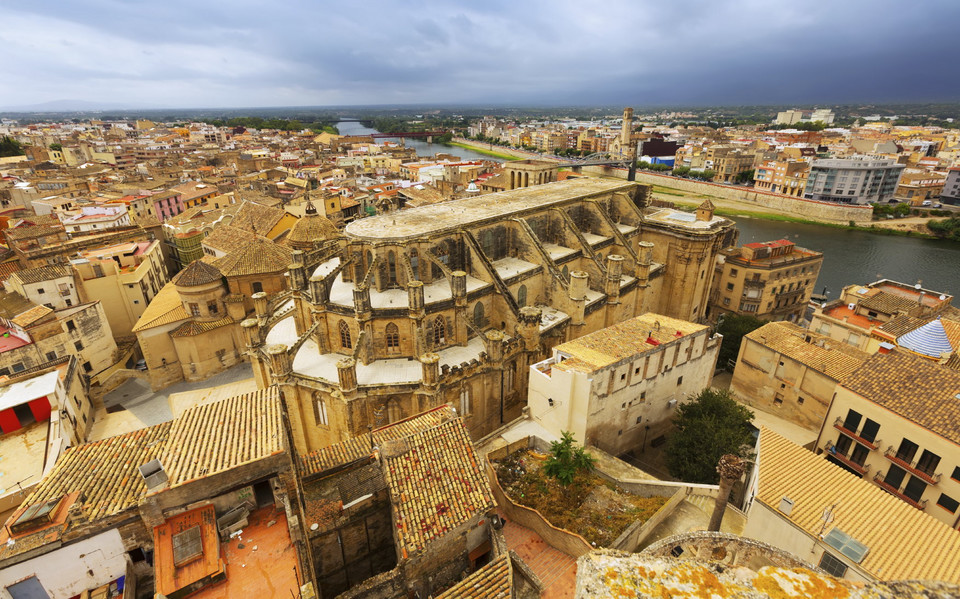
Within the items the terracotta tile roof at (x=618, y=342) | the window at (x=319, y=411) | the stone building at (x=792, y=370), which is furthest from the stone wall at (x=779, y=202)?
the window at (x=319, y=411)

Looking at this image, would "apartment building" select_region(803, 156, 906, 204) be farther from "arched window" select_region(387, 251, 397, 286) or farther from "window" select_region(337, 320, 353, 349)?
"window" select_region(337, 320, 353, 349)

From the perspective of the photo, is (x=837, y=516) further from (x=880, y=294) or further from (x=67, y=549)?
(x=880, y=294)

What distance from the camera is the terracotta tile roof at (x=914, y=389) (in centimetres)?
1873

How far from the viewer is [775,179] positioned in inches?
4131

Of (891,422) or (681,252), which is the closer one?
(891,422)

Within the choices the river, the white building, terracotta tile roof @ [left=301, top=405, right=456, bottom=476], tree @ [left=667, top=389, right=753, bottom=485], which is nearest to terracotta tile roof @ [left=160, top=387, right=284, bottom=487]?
terracotta tile roof @ [left=301, top=405, right=456, bottom=476]

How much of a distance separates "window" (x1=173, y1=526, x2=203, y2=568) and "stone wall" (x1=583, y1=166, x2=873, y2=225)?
111 m

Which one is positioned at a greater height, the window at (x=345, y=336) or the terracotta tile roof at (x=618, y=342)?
the terracotta tile roof at (x=618, y=342)

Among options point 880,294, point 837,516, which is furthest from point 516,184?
point 837,516

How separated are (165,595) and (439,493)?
6.77 meters

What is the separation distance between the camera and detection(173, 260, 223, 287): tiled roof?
3466cm

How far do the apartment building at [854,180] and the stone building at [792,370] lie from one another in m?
84.1

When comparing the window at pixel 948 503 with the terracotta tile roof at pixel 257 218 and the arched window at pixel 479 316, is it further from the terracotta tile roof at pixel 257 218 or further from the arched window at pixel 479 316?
the terracotta tile roof at pixel 257 218

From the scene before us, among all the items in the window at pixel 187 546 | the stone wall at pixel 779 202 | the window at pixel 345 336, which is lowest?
the stone wall at pixel 779 202
